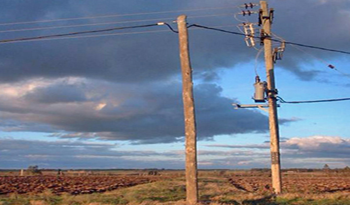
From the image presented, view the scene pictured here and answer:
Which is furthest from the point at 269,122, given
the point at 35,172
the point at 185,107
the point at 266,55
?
the point at 35,172

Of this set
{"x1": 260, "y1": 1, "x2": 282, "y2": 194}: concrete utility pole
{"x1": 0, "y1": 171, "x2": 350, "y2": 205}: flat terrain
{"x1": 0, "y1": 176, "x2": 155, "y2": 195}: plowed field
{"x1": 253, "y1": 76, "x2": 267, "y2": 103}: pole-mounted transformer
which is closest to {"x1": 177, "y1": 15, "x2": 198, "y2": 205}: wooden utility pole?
{"x1": 0, "y1": 171, "x2": 350, "y2": 205}: flat terrain

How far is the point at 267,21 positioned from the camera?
901 inches

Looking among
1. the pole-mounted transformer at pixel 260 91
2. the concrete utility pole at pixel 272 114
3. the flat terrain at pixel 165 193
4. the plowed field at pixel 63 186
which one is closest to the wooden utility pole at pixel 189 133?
the flat terrain at pixel 165 193

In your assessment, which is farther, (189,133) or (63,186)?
(63,186)

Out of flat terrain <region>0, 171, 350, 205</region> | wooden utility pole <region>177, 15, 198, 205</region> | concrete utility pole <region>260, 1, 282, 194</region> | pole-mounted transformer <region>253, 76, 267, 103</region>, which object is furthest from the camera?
concrete utility pole <region>260, 1, 282, 194</region>

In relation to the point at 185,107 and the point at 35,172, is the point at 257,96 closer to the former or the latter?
the point at 185,107

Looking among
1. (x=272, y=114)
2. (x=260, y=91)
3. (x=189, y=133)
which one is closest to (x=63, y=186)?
(x=272, y=114)

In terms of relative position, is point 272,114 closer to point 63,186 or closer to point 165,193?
point 165,193

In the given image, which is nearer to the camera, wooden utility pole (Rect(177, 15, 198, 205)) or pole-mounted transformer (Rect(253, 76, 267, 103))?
wooden utility pole (Rect(177, 15, 198, 205))

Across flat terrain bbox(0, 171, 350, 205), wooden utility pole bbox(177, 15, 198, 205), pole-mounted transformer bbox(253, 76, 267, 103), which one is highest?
pole-mounted transformer bbox(253, 76, 267, 103)

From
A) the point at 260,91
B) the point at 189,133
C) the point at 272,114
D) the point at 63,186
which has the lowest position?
the point at 63,186

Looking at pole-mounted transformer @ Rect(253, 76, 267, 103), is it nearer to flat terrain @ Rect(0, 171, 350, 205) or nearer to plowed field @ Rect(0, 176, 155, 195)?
flat terrain @ Rect(0, 171, 350, 205)

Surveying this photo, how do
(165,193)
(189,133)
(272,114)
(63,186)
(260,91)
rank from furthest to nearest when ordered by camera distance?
1. (63,186)
2. (165,193)
3. (272,114)
4. (260,91)
5. (189,133)

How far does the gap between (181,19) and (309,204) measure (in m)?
8.77
